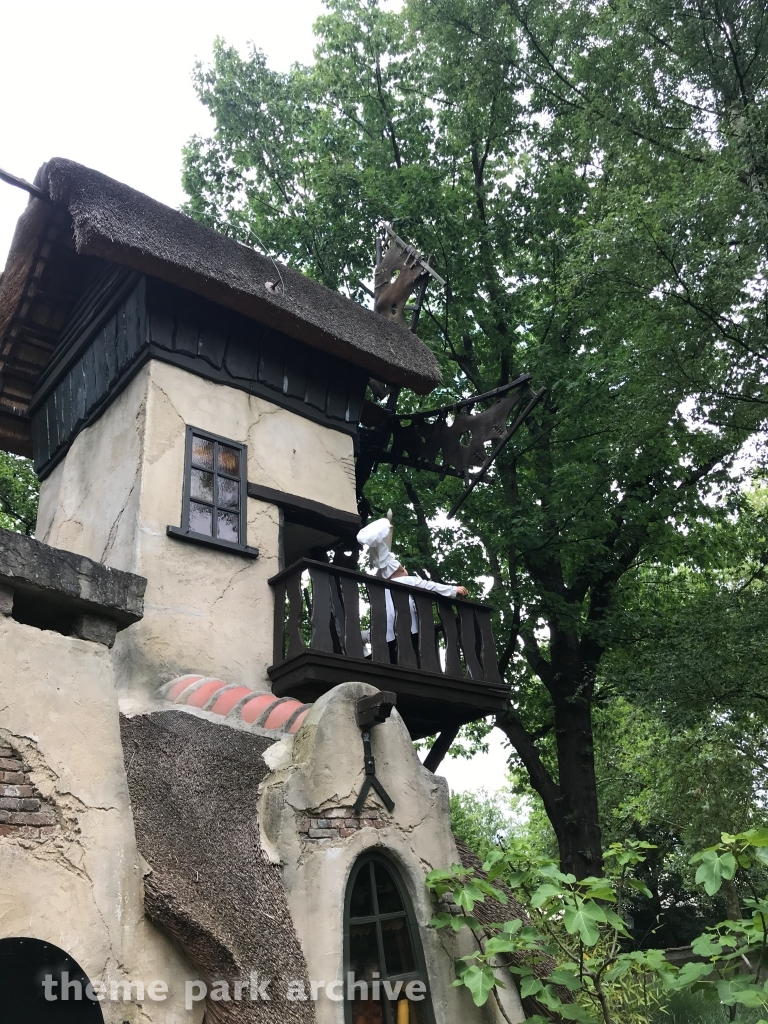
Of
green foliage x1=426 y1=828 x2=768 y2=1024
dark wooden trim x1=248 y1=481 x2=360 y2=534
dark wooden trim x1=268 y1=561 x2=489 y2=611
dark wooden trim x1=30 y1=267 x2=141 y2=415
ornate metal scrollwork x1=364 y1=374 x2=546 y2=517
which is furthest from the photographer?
ornate metal scrollwork x1=364 y1=374 x2=546 y2=517

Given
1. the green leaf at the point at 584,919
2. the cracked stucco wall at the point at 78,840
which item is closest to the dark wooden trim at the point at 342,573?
the cracked stucco wall at the point at 78,840

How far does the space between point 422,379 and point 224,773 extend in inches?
207

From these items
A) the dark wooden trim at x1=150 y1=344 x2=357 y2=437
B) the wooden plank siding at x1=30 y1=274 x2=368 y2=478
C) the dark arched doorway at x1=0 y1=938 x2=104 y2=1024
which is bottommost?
the dark arched doorway at x1=0 y1=938 x2=104 y2=1024

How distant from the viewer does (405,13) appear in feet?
44.9

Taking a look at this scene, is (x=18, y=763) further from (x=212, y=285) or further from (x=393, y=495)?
(x=393, y=495)

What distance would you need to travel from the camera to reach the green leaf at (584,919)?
177 inches

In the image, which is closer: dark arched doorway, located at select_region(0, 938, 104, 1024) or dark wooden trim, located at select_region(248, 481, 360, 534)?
dark arched doorway, located at select_region(0, 938, 104, 1024)

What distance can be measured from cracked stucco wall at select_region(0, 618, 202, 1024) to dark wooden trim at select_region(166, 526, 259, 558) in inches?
113

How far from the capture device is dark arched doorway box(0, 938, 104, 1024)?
3.59 m

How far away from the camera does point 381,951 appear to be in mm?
5129

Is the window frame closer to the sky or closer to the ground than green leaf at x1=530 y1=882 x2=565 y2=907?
closer to the sky

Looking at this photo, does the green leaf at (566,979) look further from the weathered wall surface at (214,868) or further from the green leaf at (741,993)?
the weathered wall surface at (214,868)

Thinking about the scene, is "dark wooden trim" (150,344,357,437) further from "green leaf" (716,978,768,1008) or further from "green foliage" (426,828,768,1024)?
"green leaf" (716,978,768,1008)

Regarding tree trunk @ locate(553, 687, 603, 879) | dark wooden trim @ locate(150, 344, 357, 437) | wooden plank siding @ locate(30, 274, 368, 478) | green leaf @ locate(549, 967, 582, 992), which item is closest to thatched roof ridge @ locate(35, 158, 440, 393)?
wooden plank siding @ locate(30, 274, 368, 478)
